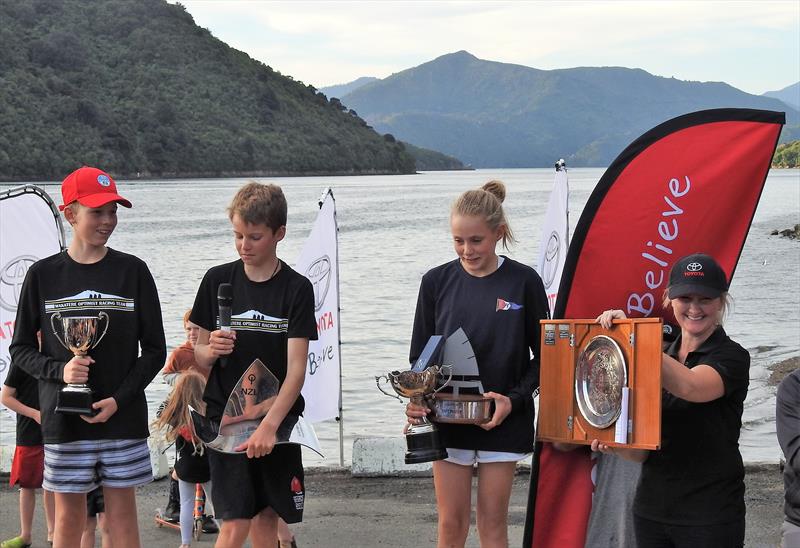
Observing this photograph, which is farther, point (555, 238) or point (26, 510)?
point (555, 238)

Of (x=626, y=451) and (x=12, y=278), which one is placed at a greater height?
(x=12, y=278)

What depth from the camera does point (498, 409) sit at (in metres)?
4.24

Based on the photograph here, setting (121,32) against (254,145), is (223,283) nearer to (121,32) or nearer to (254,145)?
(254,145)

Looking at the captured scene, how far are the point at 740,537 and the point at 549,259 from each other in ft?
16.7

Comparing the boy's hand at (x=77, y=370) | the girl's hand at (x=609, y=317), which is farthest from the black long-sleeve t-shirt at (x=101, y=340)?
the girl's hand at (x=609, y=317)


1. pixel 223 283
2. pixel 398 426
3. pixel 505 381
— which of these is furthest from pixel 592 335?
pixel 398 426

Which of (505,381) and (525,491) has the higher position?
(505,381)

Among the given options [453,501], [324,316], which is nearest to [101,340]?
[453,501]

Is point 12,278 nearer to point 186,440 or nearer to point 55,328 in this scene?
point 186,440

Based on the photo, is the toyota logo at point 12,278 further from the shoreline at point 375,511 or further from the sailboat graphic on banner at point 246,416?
the sailboat graphic on banner at point 246,416

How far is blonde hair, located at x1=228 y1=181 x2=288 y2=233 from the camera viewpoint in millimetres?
4316

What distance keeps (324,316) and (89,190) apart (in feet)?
11.7

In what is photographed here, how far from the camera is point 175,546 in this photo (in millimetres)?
5871

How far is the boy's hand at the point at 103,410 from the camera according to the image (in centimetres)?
437
